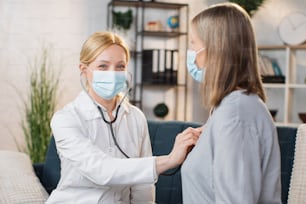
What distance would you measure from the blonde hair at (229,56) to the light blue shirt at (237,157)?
32mm

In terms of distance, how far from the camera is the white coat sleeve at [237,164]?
4.45 feet

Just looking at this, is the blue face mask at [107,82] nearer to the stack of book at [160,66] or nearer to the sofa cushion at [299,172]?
the sofa cushion at [299,172]

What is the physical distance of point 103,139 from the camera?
6.91ft

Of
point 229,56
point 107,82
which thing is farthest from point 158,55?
point 229,56

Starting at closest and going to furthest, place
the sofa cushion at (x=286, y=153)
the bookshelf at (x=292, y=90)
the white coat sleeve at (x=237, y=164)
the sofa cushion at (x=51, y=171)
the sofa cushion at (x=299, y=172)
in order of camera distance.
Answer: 1. the white coat sleeve at (x=237, y=164)
2. the sofa cushion at (x=299, y=172)
3. the sofa cushion at (x=286, y=153)
4. the sofa cushion at (x=51, y=171)
5. the bookshelf at (x=292, y=90)

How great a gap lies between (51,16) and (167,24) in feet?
3.62

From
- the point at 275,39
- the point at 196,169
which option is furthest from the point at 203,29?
the point at 275,39

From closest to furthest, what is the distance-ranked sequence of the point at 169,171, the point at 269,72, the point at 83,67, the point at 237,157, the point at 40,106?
the point at 237,157, the point at 83,67, the point at 169,171, the point at 40,106, the point at 269,72

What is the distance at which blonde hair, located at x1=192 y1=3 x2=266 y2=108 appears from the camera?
1.45 meters

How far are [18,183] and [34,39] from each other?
2695mm

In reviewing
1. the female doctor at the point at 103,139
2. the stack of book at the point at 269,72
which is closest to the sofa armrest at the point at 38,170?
the female doctor at the point at 103,139

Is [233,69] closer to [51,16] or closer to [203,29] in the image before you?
[203,29]

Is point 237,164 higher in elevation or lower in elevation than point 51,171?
higher

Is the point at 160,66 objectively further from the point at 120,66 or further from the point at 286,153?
the point at 120,66
